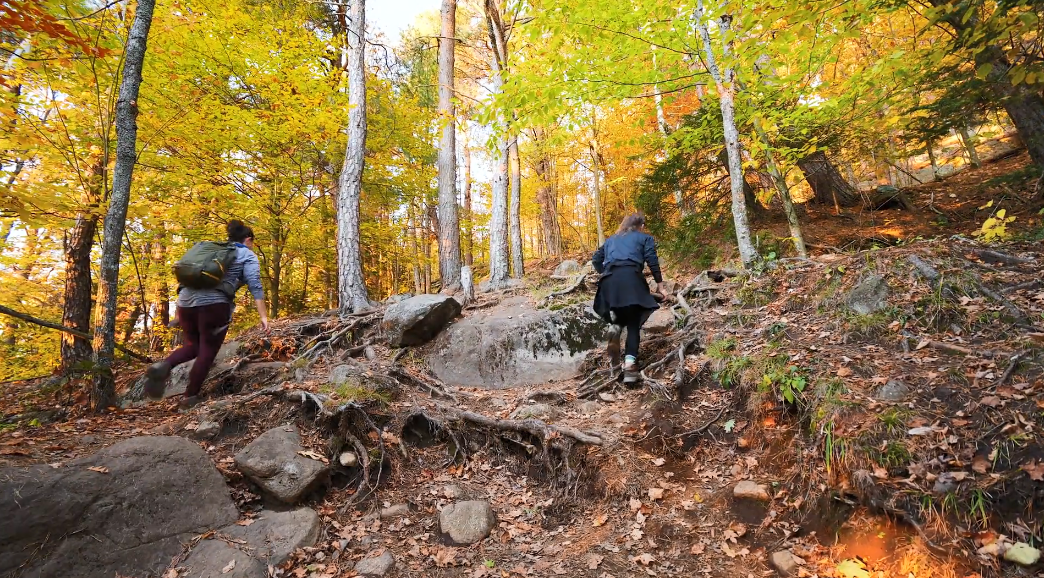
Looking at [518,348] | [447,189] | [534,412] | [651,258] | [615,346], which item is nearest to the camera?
[534,412]

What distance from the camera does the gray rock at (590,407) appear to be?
470 cm

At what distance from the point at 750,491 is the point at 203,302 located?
5.71m

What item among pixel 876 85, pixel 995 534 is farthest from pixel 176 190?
pixel 876 85

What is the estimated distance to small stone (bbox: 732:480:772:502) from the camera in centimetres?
291

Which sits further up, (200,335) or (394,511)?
(200,335)

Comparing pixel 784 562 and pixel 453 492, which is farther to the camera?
pixel 453 492

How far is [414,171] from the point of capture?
442 inches

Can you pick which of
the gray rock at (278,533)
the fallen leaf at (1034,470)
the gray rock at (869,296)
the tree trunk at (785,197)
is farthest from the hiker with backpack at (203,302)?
the tree trunk at (785,197)

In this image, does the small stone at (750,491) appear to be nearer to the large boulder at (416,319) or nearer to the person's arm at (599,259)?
the person's arm at (599,259)

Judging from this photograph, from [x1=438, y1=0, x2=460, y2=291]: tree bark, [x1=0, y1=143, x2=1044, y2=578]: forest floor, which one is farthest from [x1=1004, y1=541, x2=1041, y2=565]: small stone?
[x1=438, y1=0, x2=460, y2=291]: tree bark

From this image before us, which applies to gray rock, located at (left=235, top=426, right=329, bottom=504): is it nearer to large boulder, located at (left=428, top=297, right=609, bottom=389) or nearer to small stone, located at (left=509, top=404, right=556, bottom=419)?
small stone, located at (left=509, top=404, right=556, bottom=419)

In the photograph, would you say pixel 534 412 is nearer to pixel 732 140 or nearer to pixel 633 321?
pixel 633 321

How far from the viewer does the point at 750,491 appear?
296cm

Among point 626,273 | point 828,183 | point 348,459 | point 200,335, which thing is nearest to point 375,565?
point 348,459
